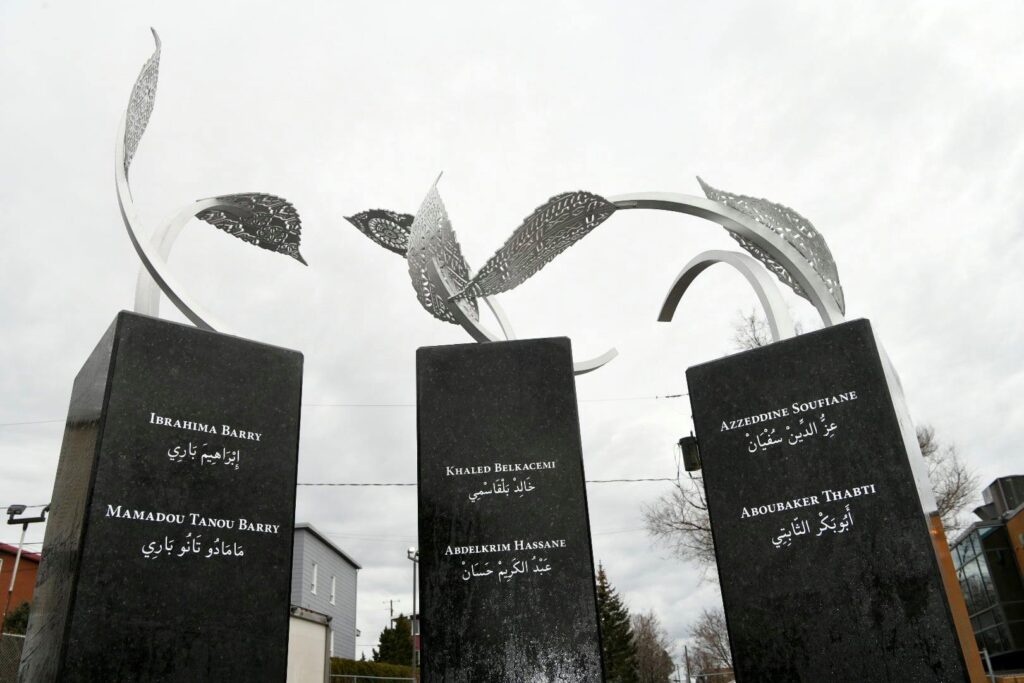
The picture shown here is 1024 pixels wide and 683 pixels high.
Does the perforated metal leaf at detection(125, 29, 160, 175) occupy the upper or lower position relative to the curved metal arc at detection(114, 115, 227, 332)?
upper

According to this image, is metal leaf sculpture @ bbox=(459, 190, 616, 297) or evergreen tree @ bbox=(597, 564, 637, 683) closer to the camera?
metal leaf sculpture @ bbox=(459, 190, 616, 297)

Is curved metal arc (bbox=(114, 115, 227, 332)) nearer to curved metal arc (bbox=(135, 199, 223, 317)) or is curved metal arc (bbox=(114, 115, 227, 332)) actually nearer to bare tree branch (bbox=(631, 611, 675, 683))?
curved metal arc (bbox=(135, 199, 223, 317))

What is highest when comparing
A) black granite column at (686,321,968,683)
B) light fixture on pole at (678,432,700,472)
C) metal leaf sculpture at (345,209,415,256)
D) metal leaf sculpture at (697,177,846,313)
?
metal leaf sculpture at (345,209,415,256)

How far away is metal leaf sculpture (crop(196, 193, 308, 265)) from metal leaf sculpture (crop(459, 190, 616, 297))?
1.62 metres

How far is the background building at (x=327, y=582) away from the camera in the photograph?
86.8 ft

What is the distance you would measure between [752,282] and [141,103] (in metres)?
5.15

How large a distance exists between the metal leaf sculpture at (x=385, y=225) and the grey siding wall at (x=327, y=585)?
19.2m

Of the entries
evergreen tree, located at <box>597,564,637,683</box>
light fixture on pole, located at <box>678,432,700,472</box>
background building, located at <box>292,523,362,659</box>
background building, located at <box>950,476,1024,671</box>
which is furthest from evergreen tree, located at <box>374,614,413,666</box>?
light fixture on pole, located at <box>678,432,700,472</box>

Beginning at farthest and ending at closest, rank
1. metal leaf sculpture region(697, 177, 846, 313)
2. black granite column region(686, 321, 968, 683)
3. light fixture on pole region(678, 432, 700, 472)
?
light fixture on pole region(678, 432, 700, 472), metal leaf sculpture region(697, 177, 846, 313), black granite column region(686, 321, 968, 683)

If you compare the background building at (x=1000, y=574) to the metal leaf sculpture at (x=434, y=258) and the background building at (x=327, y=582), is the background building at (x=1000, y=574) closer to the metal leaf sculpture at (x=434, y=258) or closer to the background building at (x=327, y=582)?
the background building at (x=327, y=582)

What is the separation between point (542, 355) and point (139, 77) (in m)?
3.90

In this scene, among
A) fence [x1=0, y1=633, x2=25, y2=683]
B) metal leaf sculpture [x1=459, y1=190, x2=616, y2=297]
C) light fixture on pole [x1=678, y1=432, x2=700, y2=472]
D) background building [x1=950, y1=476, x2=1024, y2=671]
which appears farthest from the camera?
background building [x1=950, y1=476, x2=1024, y2=671]

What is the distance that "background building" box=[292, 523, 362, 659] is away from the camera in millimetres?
26453

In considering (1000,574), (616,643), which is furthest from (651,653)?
(1000,574)
